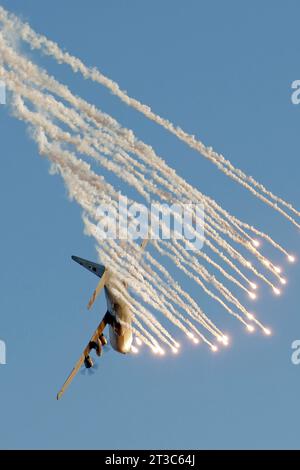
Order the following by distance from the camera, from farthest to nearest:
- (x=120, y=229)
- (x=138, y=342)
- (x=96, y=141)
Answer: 1. (x=138, y=342)
2. (x=120, y=229)
3. (x=96, y=141)

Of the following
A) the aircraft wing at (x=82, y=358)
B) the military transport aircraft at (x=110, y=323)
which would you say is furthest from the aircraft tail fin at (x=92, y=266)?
Answer: the aircraft wing at (x=82, y=358)

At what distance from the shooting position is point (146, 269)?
5619cm

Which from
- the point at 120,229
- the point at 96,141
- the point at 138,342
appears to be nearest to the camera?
the point at 96,141

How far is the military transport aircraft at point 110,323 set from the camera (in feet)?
210

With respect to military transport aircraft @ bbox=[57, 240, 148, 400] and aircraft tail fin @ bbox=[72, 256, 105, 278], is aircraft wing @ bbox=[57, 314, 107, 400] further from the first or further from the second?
aircraft tail fin @ bbox=[72, 256, 105, 278]

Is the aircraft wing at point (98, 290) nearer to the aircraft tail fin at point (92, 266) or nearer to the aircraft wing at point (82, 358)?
the aircraft tail fin at point (92, 266)

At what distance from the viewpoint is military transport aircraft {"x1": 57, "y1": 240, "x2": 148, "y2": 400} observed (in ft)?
210

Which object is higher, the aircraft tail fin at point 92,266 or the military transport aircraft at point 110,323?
the aircraft tail fin at point 92,266

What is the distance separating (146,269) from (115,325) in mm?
9891

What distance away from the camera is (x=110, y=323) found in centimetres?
6625

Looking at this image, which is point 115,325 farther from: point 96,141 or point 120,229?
point 96,141

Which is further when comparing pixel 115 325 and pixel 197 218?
pixel 115 325

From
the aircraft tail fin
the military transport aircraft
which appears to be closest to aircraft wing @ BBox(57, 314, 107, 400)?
the military transport aircraft
